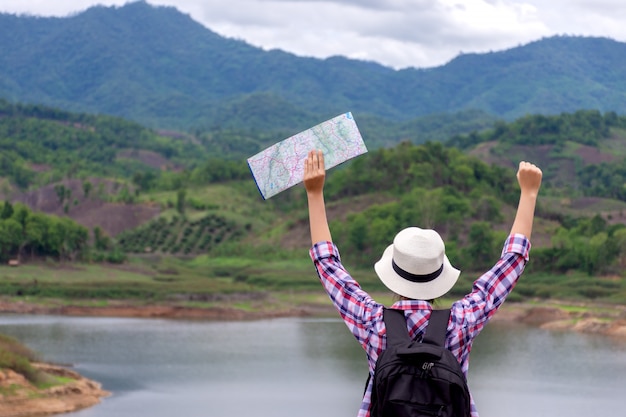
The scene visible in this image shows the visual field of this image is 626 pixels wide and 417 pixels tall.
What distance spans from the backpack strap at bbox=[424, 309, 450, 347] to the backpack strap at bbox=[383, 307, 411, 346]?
8cm

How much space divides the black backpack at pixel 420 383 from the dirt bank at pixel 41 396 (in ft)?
97.6

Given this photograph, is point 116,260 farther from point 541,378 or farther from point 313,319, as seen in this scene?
point 541,378

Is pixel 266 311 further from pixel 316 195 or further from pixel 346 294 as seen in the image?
pixel 346 294

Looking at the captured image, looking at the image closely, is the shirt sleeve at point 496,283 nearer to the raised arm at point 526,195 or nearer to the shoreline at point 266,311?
the raised arm at point 526,195

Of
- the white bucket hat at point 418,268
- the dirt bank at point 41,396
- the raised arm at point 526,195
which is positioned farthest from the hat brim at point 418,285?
the dirt bank at point 41,396

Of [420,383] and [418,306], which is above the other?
[418,306]

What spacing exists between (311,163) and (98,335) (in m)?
49.7

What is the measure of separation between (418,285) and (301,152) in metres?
0.84

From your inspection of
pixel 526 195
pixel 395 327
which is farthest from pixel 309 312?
pixel 395 327

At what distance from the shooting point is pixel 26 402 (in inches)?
1329

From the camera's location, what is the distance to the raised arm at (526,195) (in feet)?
16.0

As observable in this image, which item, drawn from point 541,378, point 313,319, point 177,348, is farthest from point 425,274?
point 313,319

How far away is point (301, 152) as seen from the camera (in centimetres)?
510

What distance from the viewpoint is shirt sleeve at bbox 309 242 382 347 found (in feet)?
15.0
